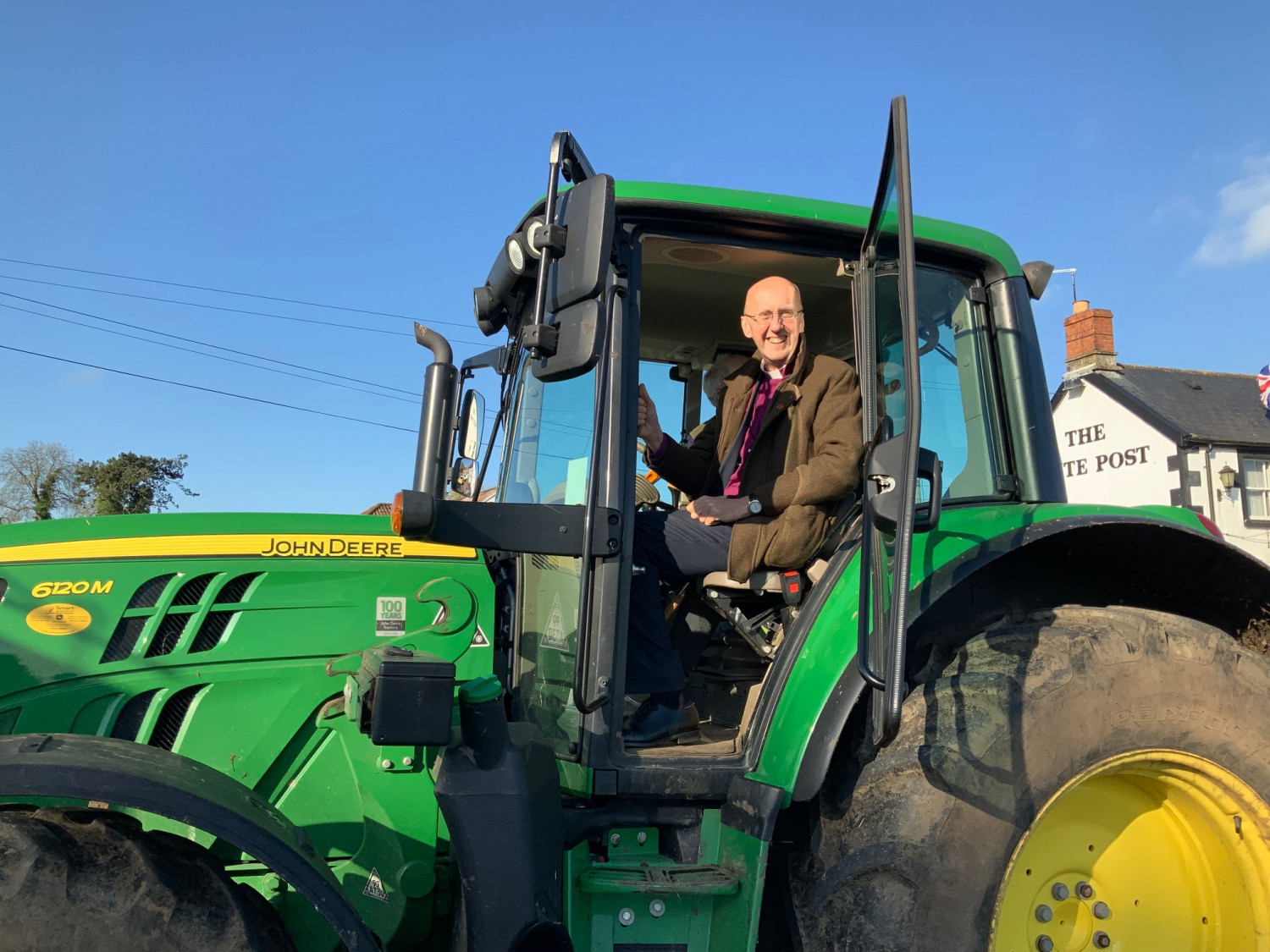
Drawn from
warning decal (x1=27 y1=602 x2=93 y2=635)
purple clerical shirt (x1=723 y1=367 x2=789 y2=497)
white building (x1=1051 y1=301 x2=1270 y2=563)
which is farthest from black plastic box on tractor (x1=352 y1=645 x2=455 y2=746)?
white building (x1=1051 y1=301 x2=1270 y2=563)

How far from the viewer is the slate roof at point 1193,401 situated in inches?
1025

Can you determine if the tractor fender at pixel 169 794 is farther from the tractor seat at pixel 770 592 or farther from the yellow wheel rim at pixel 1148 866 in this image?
the yellow wheel rim at pixel 1148 866

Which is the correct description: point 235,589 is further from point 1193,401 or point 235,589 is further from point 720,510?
point 1193,401

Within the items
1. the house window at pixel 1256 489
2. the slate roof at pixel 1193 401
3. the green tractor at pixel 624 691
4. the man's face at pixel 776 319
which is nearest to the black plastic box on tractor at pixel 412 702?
the green tractor at pixel 624 691

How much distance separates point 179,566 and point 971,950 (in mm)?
2340

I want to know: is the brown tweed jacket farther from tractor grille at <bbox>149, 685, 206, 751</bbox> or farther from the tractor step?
tractor grille at <bbox>149, 685, 206, 751</bbox>

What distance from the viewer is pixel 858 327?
2822mm

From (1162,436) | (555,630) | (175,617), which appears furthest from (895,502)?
(1162,436)

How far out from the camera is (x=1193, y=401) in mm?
28156

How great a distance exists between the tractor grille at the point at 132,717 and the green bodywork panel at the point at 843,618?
169 cm

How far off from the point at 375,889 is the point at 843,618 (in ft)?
4.89

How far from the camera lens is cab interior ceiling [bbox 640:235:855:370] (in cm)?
297

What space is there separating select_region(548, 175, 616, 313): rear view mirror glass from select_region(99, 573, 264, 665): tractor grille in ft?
4.59

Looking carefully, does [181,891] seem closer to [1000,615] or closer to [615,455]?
[615,455]
